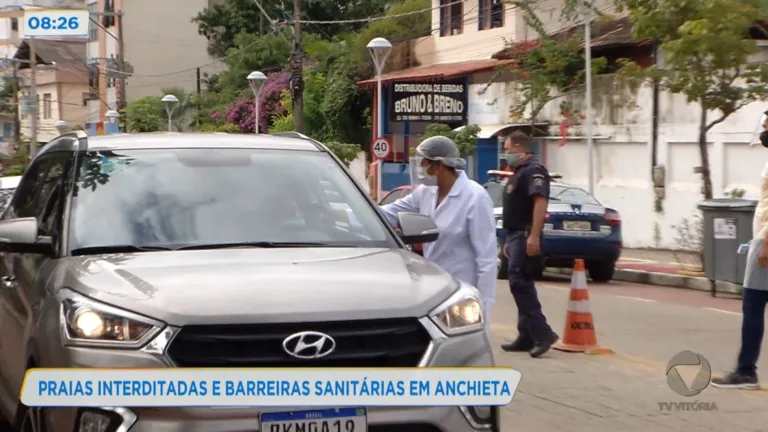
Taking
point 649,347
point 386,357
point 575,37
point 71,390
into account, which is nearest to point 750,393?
point 649,347

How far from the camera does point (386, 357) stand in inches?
183

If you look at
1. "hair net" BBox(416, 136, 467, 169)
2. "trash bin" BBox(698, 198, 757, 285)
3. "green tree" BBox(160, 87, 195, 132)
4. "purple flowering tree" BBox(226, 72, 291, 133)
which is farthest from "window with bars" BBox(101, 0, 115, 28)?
"hair net" BBox(416, 136, 467, 169)

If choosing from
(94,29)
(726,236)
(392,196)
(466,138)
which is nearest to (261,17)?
(94,29)

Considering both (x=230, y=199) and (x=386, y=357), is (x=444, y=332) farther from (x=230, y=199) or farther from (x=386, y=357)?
(x=230, y=199)

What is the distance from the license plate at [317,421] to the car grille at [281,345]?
0.59 feet

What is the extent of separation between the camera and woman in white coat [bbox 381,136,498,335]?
7086 millimetres

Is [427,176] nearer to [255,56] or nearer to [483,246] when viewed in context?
[483,246]

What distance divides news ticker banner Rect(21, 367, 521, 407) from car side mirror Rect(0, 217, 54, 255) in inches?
35.8

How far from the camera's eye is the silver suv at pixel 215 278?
4461 mm

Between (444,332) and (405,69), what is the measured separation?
118ft

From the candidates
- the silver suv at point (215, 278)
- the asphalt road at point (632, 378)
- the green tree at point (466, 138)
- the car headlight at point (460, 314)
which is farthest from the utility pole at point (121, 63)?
the car headlight at point (460, 314)

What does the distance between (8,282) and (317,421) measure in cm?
239

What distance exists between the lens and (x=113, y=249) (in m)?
5.34

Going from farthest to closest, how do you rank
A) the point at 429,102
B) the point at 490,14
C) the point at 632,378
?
the point at 490,14
the point at 429,102
the point at 632,378
